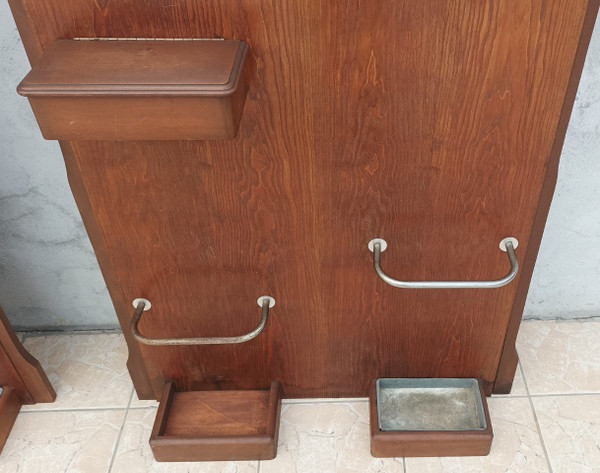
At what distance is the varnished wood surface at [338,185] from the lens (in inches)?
31.8

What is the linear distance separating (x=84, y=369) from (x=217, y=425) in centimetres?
41

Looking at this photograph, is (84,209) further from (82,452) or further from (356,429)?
(356,429)

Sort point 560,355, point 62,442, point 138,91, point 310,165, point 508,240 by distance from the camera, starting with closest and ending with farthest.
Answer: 1. point 138,91
2. point 310,165
3. point 508,240
4. point 62,442
5. point 560,355

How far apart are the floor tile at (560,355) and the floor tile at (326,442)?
414 mm

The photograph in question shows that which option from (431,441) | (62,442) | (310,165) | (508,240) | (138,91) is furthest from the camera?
(62,442)

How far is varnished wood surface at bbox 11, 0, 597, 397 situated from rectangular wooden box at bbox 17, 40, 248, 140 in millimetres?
57

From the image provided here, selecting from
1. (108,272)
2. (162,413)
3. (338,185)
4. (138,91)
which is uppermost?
(138,91)

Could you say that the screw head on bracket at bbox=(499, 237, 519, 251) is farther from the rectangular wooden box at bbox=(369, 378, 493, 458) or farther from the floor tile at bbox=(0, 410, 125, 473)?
the floor tile at bbox=(0, 410, 125, 473)

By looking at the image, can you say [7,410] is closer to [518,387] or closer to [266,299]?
[266,299]

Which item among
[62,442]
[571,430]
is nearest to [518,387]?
[571,430]

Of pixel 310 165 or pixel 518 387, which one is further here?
pixel 518 387

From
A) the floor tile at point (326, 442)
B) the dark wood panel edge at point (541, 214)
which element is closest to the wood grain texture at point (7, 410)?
the floor tile at point (326, 442)

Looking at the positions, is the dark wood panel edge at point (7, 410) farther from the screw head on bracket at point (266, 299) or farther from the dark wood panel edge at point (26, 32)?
the dark wood panel edge at point (26, 32)

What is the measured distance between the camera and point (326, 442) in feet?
4.17
